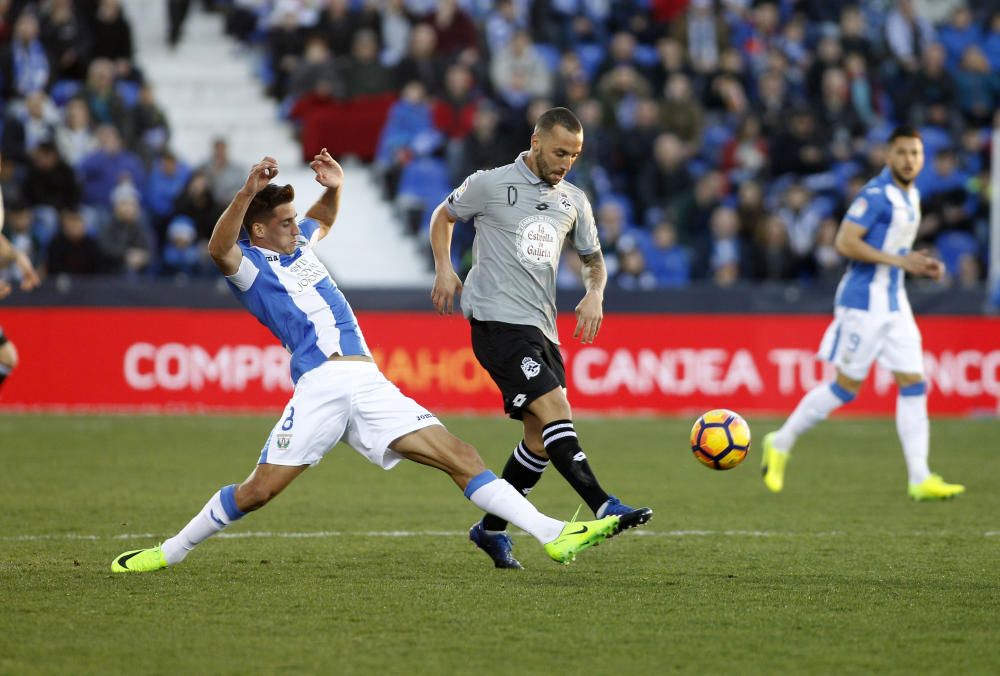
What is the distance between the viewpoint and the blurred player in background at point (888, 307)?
10188 millimetres

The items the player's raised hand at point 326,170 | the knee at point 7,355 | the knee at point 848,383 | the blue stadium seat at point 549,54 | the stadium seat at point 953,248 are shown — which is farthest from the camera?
the blue stadium seat at point 549,54

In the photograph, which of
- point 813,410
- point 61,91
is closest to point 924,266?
point 813,410

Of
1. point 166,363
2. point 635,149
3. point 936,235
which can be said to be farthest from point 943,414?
point 166,363

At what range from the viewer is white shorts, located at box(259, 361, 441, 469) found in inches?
260

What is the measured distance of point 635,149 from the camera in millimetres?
19500

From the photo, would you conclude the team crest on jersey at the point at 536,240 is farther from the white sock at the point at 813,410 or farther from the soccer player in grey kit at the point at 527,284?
the white sock at the point at 813,410

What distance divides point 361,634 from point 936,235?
15.0 m

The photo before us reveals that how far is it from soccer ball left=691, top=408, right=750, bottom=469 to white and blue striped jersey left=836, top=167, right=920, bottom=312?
2825mm

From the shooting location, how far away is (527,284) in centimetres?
736

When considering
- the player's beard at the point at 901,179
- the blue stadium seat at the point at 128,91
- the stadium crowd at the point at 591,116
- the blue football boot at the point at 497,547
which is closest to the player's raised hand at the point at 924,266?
the player's beard at the point at 901,179

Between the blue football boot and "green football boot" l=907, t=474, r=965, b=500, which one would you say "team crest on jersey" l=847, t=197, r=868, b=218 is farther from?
the blue football boot

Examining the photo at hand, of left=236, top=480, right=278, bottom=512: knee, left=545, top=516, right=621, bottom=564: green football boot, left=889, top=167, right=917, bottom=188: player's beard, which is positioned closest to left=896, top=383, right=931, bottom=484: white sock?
left=889, top=167, right=917, bottom=188: player's beard

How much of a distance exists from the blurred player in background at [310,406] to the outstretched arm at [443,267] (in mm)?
448

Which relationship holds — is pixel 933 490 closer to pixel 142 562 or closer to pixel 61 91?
pixel 142 562
